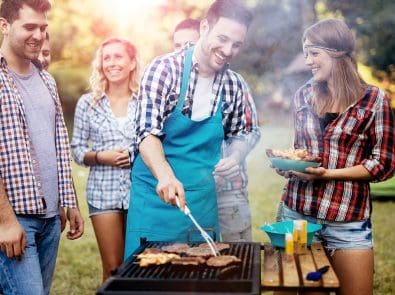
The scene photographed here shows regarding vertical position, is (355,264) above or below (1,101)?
below

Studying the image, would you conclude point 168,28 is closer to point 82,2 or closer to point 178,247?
point 82,2

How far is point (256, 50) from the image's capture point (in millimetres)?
8273

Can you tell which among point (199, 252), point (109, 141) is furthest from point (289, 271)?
point (109, 141)

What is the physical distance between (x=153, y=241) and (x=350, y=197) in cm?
108

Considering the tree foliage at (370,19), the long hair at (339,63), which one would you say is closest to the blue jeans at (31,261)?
the long hair at (339,63)

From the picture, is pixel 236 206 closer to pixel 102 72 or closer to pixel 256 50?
pixel 102 72

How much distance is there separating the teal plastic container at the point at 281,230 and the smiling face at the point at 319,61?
82 cm

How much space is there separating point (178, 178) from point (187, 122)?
0.31 m

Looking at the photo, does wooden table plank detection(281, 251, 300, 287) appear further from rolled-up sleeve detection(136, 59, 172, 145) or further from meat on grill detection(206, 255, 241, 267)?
rolled-up sleeve detection(136, 59, 172, 145)

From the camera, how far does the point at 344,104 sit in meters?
3.21

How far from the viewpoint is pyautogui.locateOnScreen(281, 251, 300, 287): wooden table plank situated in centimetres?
246

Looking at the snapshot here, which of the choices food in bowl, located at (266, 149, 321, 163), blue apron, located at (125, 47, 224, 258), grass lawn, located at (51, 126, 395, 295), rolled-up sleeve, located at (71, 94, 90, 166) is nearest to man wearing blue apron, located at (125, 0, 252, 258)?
blue apron, located at (125, 47, 224, 258)

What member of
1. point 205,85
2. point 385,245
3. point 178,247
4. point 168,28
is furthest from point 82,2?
point 178,247

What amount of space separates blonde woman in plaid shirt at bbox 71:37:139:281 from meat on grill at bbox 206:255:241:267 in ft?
4.84
